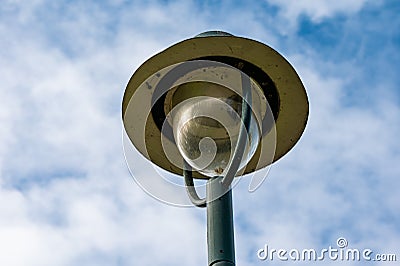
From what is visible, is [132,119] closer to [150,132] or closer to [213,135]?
[150,132]

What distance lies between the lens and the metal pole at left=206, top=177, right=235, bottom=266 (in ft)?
7.36

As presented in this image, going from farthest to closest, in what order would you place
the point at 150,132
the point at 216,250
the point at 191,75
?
the point at 150,132 → the point at 191,75 → the point at 216,250

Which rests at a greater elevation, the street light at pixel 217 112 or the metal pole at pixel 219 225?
the street light at pixel 217 112

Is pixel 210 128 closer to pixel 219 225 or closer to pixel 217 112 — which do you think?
pixel 217 112

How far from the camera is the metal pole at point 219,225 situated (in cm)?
224

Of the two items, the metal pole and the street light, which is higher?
the street light

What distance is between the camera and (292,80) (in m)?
2.43

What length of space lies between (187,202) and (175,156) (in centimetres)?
18

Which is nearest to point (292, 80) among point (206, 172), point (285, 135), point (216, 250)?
point (285, 135)

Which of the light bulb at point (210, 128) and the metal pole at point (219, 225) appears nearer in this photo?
the metal pole at point (219, 225)

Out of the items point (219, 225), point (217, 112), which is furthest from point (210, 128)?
point (219, 225)

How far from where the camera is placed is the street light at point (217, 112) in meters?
2.32

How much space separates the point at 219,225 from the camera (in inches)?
91.0

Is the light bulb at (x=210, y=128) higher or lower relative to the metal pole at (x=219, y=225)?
higher
